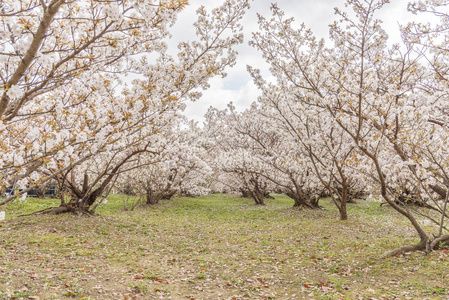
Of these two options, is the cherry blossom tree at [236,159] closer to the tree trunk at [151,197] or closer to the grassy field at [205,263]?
the tree trunk at [151,197]

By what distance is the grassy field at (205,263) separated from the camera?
6.48 metres

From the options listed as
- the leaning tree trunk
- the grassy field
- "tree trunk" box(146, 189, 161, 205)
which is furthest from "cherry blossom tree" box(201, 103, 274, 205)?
the grassy field

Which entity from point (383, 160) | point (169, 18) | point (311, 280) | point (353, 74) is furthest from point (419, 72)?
point (169, 18)

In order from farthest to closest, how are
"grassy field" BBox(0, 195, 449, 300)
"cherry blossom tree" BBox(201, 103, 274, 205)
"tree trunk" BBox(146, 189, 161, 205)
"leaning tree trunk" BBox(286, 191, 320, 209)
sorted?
"tree trunk" BBox(146, 189, 161, 205)
"cherry blossom tree" BBox(201, 103, 274, 205)
"leaning tree trunk" BBox(286, 191, 320, 209)
"grassy field" BBox(0, 195, 449, 300)

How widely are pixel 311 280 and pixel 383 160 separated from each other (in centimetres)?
1028

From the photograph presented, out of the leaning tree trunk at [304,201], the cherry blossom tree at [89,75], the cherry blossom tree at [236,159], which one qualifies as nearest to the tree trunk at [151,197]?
the cherry blossom tree at [236,159]

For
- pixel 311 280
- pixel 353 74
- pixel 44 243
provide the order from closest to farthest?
pixel 311 280 → pixel 44 243 → pixel 353 74

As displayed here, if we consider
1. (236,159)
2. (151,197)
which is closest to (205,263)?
(236,159)

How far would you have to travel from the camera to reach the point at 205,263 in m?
8.99

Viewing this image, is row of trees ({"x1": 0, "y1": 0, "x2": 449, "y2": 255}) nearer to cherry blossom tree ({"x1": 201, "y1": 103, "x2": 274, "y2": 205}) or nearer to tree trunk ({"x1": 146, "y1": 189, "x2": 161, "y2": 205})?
cherry blossom tree ({"x1": 201, "y1": 103, "x2": 274, "y2": 205})

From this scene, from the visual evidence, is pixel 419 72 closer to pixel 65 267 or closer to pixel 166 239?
pixel 166 239

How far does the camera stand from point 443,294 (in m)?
5.96

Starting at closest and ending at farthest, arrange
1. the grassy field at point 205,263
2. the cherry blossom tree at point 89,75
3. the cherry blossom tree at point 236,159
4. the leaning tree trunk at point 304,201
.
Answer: the cherry blossom tree at point 89,75, the grassy field at point 205,263, the leaning tree trunk at point 304,201, the cherry blossom tree at point 236,159

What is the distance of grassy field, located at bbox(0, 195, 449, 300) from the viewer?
6484mm
